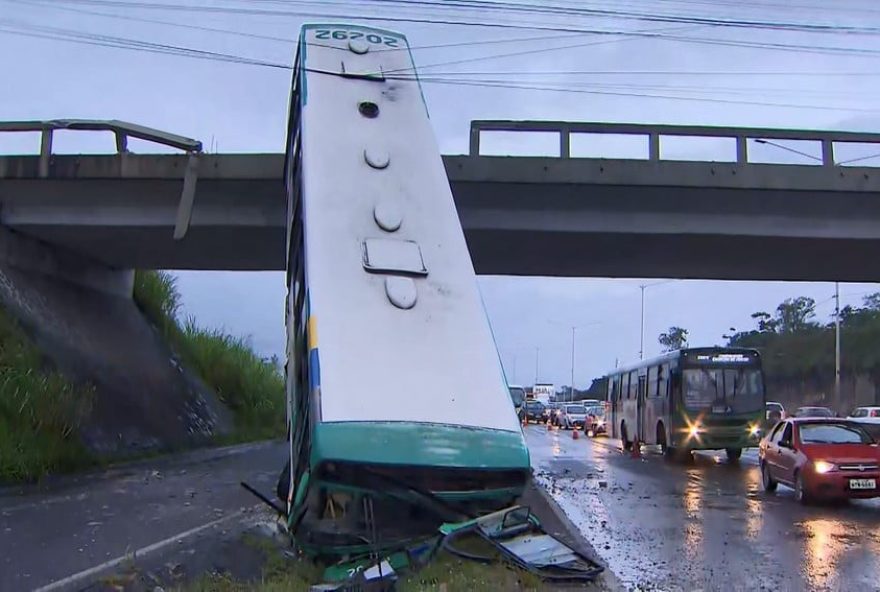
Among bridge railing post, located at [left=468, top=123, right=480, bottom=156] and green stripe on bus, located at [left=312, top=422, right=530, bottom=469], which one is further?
bridge railing post, located at [left=468, top=123, right=480, bottom=156]

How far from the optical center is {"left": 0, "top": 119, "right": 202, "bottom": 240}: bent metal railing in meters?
18.1

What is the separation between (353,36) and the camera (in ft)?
39.9

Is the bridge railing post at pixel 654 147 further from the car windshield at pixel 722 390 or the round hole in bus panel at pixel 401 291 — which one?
the round hole in bus panel at pixel 401 291

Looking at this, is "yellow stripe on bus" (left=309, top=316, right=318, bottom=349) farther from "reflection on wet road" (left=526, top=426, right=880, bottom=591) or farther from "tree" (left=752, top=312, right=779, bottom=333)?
"tree" (left=752, top=312, right=779, bottom=333)

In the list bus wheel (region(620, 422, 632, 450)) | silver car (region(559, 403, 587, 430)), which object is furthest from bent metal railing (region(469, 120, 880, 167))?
silver car (region(559, 403, 587, 430))

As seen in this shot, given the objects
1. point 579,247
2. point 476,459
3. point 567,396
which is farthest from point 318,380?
point 567,396

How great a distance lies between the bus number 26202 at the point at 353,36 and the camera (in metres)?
12.1

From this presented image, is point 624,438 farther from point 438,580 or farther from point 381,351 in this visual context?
point 438,580

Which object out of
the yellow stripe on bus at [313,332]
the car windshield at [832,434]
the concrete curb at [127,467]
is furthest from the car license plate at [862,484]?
the concrete curb at [127,467]

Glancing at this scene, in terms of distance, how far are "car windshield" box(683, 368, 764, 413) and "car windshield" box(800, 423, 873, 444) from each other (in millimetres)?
8278

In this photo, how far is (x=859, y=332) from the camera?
64375 millimetres

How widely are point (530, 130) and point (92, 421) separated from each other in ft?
35.3

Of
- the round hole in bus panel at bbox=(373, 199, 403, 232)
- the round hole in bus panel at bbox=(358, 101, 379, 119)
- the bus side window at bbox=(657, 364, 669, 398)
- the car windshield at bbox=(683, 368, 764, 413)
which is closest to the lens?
the round hole in bus panel at bbox=(373, 199, 403, 232)

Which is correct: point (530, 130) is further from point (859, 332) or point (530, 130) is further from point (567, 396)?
point (567, 396)
